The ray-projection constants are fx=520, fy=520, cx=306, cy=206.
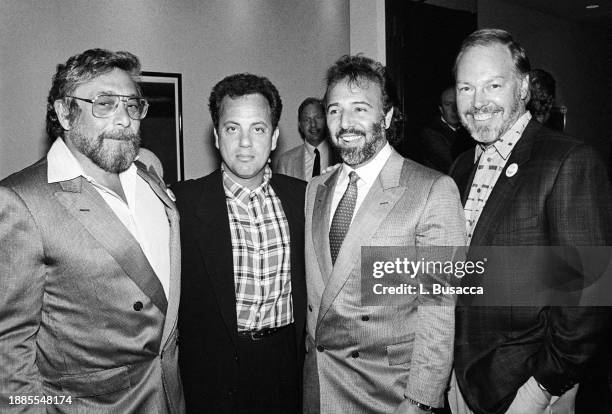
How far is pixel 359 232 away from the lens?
1972mm

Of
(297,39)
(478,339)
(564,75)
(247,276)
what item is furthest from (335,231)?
(564,75)

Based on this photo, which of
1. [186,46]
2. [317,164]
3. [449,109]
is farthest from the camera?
[317,164]

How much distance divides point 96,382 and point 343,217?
3.52ft

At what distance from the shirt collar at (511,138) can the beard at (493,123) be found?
2 cm

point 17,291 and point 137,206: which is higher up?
point 137,206

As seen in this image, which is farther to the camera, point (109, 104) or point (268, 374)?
point (268, 374)

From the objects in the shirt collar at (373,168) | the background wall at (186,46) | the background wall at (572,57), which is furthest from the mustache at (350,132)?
the background wall at (572,57)

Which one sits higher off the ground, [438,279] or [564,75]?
[564,75]

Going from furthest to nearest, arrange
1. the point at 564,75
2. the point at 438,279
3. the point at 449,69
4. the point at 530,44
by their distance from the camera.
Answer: the point at 564,75 → the point at 530,44 → the point at 449,69 → the point at 438,279

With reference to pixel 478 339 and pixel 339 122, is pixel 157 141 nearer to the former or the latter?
pixel 339 122

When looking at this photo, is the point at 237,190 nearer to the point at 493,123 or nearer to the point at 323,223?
the point at 323,223

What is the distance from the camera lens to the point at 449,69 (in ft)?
16.5

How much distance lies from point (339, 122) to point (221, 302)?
87 cm

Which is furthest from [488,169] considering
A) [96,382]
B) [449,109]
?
[449,109]
